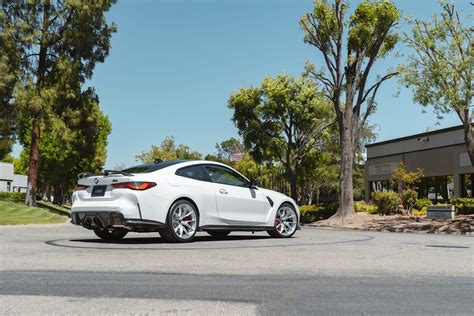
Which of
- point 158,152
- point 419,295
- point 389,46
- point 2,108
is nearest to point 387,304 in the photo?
point 419,295

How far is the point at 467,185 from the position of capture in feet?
122

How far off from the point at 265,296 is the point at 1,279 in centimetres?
279

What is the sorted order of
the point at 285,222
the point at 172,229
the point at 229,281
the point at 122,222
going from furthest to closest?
the point at 285,222 < the point at 172,229 < the point at 122,222 < the point at 229,281

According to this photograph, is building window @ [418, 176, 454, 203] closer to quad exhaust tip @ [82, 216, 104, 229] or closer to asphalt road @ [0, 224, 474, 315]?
asphalt road @ [0, 224, 474, 315]

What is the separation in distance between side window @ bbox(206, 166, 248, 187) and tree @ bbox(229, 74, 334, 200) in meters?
24.3

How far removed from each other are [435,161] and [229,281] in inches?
1506

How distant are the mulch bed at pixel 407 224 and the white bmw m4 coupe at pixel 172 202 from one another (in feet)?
32.5

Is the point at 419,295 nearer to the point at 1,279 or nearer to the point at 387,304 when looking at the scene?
the point at 387,304

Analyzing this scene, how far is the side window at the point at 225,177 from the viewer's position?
10094 millimetres

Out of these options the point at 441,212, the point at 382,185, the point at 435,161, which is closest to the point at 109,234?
the point at 441,212

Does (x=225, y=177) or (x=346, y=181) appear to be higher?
(x=346, y=181)

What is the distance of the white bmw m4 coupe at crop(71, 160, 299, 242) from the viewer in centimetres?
882

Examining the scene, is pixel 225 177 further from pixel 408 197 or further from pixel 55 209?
pixel 55 209

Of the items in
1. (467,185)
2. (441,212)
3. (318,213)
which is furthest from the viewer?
(467,185)
